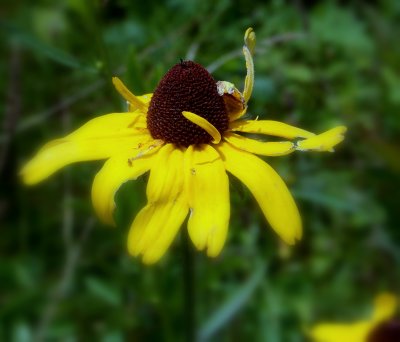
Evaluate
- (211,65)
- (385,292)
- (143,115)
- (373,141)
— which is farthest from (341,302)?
(143,115)

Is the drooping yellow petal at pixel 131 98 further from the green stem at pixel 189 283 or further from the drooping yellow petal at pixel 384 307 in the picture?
the drooping yellow petal at pixel 384 307

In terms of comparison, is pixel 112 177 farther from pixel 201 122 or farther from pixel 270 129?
pixel 270 129

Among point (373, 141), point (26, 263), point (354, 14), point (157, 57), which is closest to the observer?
point (157, 57)

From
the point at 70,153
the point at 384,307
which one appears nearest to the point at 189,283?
the point at 70,153

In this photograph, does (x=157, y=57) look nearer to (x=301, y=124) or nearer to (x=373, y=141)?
(x=301, y=124)

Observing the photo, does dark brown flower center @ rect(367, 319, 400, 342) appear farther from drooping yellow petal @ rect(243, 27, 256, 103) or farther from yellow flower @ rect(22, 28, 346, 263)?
drooping yellow petal @ rect(243, 27, 256, 103)

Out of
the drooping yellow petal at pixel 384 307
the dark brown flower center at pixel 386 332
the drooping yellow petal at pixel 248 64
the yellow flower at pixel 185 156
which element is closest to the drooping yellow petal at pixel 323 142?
the yellow flower at pixel 185 156
